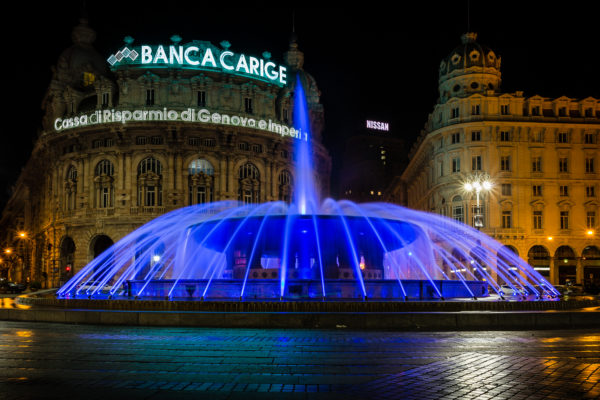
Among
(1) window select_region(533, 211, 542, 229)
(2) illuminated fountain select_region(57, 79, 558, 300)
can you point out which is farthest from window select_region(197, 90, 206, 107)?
(2) illuminated fountain select_region(57, 79, 558, 300)

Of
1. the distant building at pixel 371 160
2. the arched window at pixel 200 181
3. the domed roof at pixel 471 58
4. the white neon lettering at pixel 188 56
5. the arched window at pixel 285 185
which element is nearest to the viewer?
the arched window at pixel 200 181

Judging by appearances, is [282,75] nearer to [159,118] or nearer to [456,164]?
[159,118]

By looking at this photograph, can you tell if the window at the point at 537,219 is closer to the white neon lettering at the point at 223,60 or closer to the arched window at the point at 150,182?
the white neon lettering at the point at 223,60

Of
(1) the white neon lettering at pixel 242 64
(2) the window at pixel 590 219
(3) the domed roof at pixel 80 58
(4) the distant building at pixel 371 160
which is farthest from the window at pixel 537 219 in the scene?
(4) the distant building at pixel 371 160

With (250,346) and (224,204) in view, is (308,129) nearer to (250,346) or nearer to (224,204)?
(224,204)

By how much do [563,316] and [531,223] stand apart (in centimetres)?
4663

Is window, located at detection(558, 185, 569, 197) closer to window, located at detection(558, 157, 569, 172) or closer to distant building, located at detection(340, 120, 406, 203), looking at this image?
window, located at detection(558, 157, 569, 172)

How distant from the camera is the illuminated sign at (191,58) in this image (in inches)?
2441

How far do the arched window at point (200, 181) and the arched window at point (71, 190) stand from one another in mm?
12996

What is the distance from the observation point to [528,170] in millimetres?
60156

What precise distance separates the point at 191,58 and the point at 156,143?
9.82m

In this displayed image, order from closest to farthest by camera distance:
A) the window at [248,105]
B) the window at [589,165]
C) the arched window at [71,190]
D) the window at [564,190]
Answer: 1. the window at [564,190]
2. the window at [589,165]
3. the arched window at [71,190]
4. the window at [248,105]

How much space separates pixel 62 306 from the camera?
755 inches

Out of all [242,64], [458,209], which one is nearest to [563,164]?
[458,209]
